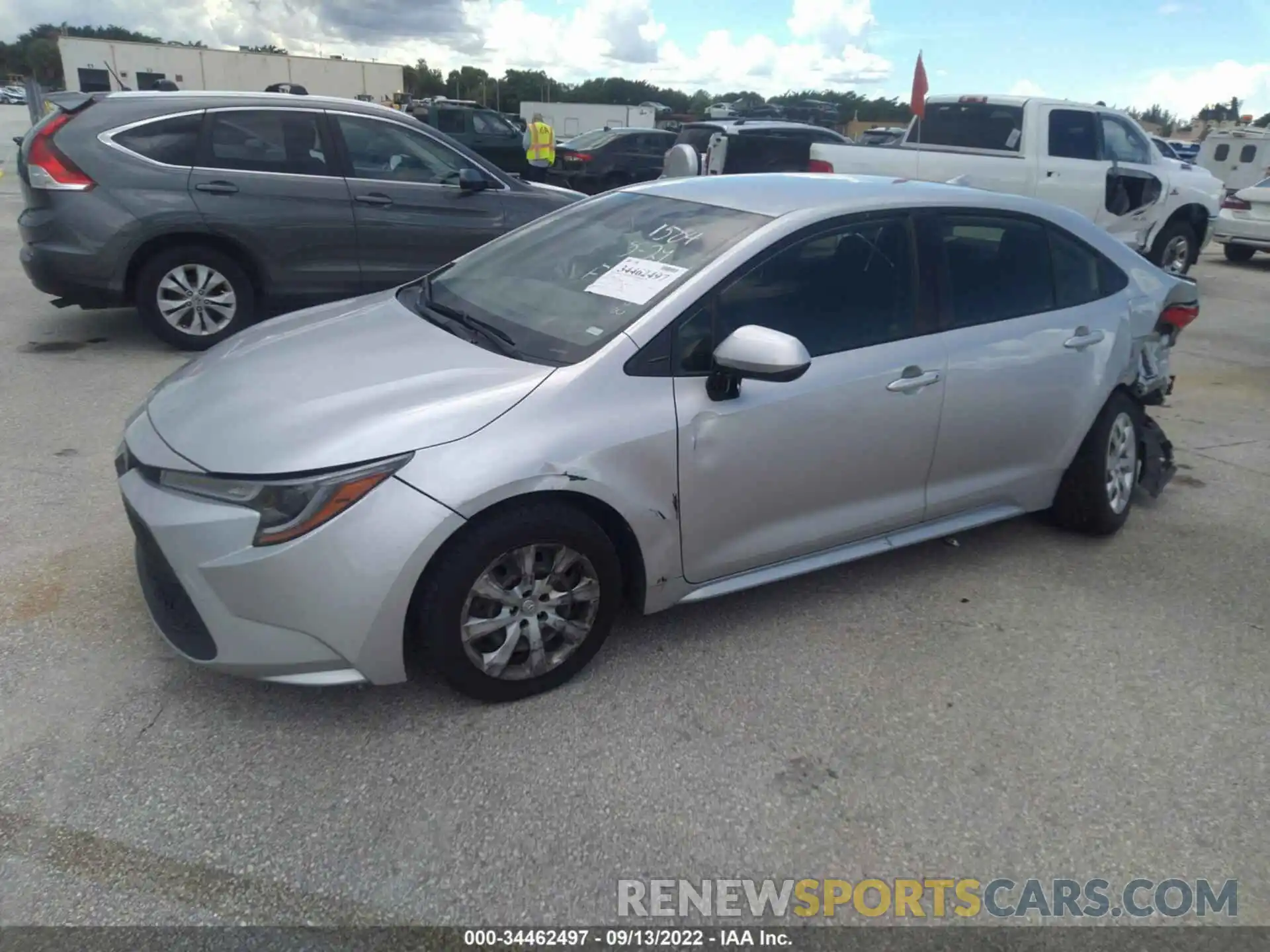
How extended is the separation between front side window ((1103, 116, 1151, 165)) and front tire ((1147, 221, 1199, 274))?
0.95 meters

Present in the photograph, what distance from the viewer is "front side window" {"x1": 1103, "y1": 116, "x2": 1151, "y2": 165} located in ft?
34.3

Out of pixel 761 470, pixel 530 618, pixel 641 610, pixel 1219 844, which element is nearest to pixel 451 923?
pixel 530 618

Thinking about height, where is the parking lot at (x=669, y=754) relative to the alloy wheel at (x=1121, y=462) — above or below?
below

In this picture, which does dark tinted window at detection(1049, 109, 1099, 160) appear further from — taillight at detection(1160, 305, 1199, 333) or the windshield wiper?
the windshield wiper

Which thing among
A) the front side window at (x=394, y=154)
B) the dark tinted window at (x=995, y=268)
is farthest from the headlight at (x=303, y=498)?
the front side window at (x=394, y=154)

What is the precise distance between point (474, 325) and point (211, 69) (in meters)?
44.2

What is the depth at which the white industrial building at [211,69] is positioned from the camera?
38.7m

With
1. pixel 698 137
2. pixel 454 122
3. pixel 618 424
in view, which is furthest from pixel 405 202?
pixel 454 122

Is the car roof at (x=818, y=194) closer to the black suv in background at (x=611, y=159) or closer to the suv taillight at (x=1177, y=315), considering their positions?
the suv taillight at (x=1177, y=315)

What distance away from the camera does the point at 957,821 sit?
2678mm

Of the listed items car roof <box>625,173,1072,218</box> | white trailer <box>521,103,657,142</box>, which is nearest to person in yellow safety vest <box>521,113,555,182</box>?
car roof <box>625,173,1072,218</box>

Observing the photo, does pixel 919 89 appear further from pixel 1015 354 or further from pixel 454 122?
pixel 454 122

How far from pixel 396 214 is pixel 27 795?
18.0ft

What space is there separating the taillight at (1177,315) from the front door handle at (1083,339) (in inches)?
22.1
